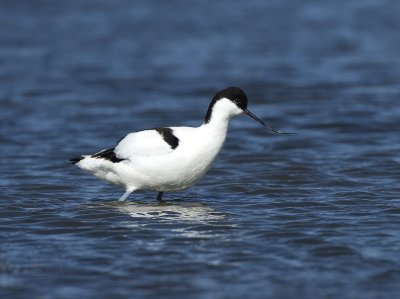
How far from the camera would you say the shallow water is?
26.5 ft

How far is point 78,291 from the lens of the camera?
7.55 metres

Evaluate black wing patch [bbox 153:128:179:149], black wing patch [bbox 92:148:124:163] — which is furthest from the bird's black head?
black wing patch [bbox 92:148:124:163]

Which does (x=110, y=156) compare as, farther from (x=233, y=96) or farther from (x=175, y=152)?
(x=233, y=96)

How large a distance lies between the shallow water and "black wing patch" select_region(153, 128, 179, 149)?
0.73 m

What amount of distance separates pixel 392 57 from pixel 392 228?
12.1 m

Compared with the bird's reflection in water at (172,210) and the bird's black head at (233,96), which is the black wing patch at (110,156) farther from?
the bird's black head at (233,96)

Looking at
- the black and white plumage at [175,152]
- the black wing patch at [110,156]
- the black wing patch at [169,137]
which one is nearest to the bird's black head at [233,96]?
the black and white plumage at [175,152]

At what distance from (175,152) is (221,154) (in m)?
3.79

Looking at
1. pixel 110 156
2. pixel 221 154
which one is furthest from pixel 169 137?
pixel 221 154

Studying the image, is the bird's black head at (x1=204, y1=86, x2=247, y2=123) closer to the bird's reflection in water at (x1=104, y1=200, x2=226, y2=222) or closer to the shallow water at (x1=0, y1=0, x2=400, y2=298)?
the bird's reflection in water at (x1=104, y1=200, x2=226, y2=222)

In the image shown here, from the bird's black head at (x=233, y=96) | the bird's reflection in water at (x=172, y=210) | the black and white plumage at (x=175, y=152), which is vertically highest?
the bird's black head at (x=233, y=96)

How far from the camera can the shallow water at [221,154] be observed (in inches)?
317

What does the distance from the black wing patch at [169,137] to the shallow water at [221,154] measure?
726 millimetres

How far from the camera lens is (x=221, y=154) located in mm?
13859
